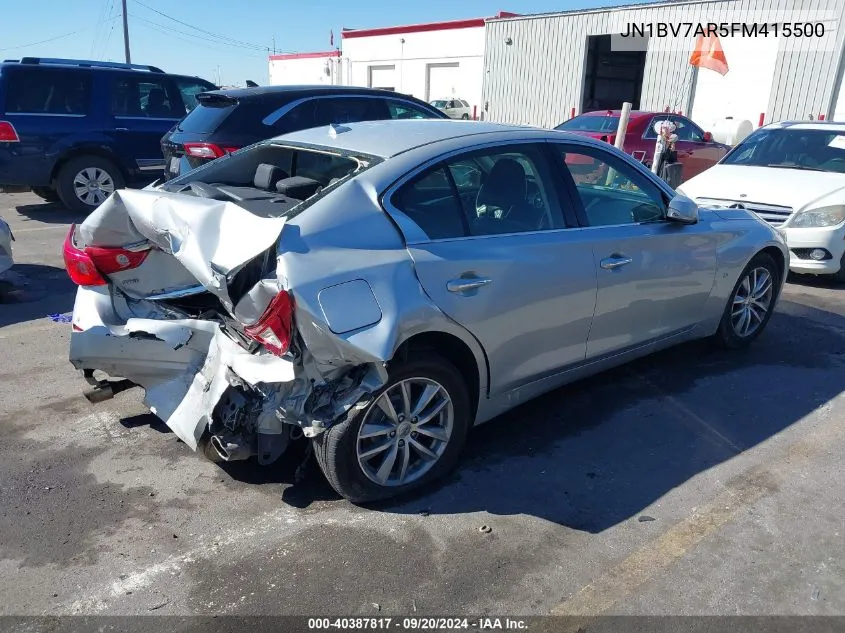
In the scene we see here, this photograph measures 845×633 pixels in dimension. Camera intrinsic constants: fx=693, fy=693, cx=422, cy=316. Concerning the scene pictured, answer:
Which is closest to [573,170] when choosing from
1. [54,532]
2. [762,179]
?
[54,532]

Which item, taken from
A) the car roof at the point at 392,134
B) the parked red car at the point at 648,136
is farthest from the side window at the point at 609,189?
the parked red car at the point at 648,136

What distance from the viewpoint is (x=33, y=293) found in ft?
20.8

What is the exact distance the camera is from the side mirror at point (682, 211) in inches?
168

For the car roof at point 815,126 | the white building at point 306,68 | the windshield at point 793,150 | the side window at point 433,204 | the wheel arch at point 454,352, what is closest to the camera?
the wheel arch at point 454,352

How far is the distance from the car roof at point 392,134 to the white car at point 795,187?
427 cm

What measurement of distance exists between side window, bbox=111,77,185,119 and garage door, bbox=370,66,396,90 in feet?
91.6

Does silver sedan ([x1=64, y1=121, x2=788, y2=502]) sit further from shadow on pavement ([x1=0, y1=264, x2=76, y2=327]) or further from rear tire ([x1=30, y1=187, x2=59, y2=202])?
rear tire ([x1=30, y1=187, x2=59, y2=202])

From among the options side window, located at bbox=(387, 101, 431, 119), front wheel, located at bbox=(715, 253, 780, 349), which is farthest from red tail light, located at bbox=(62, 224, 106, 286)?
side window, located at bbox=(387, 101, 431, 119)

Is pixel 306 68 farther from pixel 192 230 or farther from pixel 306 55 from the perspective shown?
pixel 192 230

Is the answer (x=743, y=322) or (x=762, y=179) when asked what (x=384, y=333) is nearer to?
(x=743, y=322)

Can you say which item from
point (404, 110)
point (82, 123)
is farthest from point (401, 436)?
point (82, 123)

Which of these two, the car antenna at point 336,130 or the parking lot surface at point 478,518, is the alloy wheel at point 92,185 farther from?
the car antenna at point 336,130

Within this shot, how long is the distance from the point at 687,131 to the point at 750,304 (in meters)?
9.32

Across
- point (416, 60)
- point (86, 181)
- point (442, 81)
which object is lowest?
point (86, 181)
